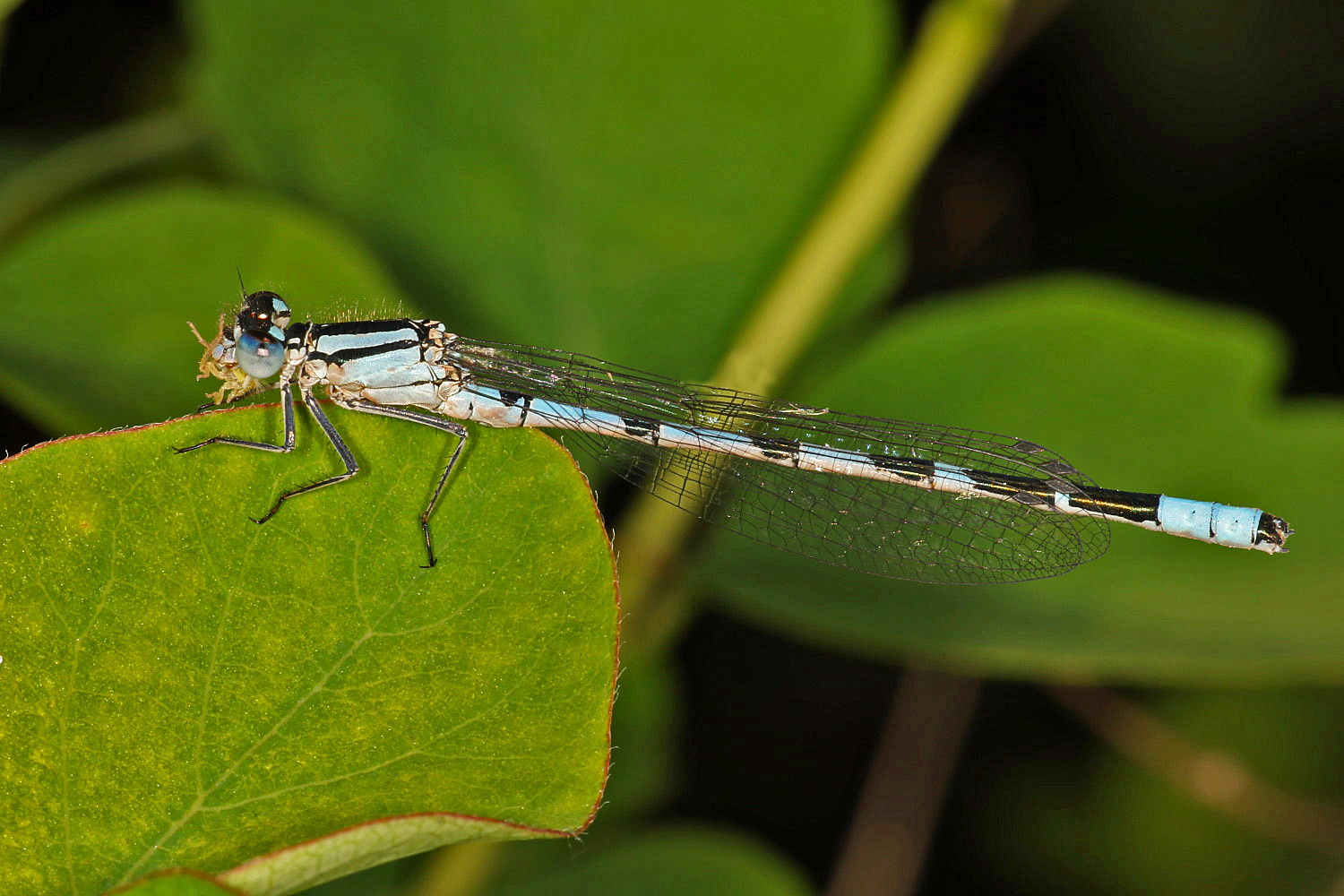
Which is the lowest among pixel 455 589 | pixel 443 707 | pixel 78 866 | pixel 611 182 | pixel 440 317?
pixel 78 866

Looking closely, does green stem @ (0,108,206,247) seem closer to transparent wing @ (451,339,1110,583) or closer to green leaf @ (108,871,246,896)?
transparent wing @ (451,339,1110,583)

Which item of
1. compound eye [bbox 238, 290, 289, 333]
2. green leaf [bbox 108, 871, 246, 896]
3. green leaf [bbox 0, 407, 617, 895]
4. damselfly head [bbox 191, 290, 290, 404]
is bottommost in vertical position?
green leaf [bbox 108, 871, 246, 896]

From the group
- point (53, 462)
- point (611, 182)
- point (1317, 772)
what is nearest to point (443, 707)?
point (53, 462)

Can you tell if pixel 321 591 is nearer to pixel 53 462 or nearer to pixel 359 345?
pixel 53 462

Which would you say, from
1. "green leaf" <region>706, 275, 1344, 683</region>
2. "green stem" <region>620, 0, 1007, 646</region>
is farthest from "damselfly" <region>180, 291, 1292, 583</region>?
"green stem" <region>620, 0, 1007, 646</region>

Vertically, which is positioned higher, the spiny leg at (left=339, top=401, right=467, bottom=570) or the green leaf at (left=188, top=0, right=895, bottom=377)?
the green leaf at (left=188, top=0, right=895, bottom=377)

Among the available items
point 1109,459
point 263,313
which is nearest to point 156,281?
point 263,313

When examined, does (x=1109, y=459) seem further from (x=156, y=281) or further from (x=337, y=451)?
(x=156, y=281)
